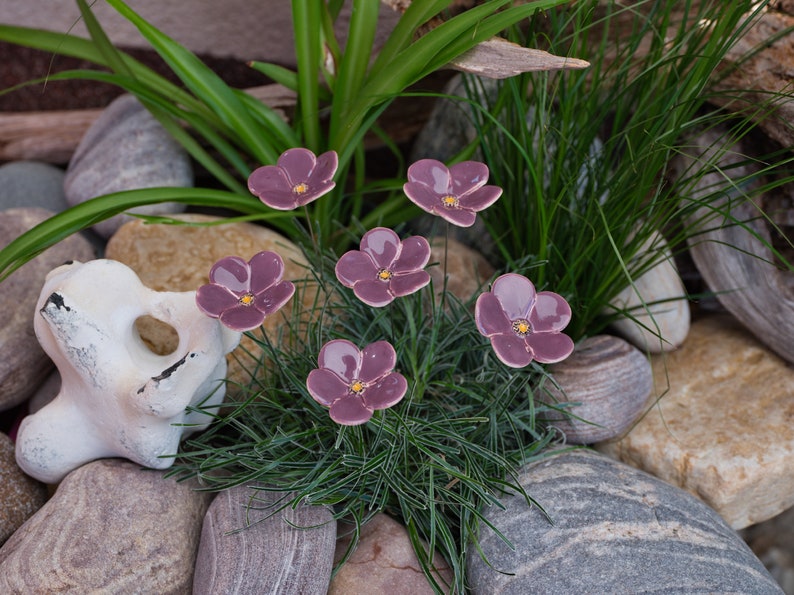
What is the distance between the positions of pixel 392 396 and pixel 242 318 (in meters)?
→ 0.23

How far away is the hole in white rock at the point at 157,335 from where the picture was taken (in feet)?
4.61

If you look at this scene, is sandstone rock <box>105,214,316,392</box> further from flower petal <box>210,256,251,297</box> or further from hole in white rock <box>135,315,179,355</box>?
flower petal <box>210,256,251,297</box>

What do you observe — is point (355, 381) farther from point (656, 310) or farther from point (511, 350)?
point (656, 310)

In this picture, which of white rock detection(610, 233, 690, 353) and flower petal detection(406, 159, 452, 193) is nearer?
flower petal detection(406, 159, 452, 193)

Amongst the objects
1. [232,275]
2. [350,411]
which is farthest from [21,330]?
[350,411]

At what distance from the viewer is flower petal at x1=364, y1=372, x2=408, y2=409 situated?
3.02 feet

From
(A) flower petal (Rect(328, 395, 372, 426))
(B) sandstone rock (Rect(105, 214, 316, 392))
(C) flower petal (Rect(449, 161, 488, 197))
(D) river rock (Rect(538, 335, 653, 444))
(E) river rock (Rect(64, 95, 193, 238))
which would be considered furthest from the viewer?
(E) river rock (Rect(64, 95, 193, 238))

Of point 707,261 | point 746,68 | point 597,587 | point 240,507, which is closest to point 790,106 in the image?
point 746,68

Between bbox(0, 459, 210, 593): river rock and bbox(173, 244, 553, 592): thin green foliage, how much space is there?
68 mm

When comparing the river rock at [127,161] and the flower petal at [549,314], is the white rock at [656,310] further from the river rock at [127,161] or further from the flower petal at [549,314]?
the river rock at [127,161]

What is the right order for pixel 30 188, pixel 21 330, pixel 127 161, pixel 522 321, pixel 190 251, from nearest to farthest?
pixel 522 321 → pixel 21 330 → pixel 190 251 → pixel 127 161 → pixel 30 188

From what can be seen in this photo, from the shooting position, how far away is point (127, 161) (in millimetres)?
1715

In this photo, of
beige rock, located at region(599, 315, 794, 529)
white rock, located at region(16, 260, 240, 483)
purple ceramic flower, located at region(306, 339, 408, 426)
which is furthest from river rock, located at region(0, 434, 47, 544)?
beige rock, located at region(599, 315, 794, 529)

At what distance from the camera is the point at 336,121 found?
1.50m
